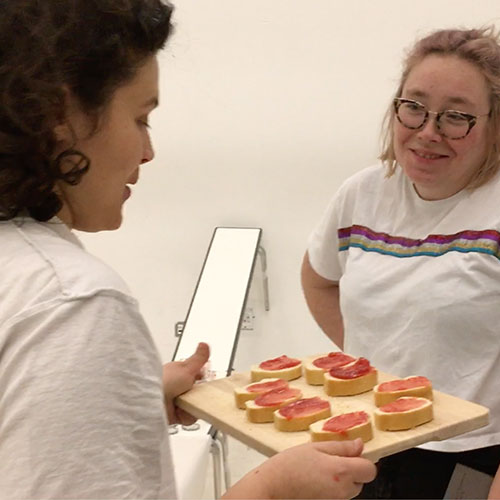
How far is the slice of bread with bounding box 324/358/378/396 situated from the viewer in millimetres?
1175

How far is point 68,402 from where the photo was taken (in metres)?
0.54

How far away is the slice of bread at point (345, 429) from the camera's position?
3.24 feet

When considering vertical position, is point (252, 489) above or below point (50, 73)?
below

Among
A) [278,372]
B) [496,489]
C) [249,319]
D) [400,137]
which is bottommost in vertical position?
[249,319]

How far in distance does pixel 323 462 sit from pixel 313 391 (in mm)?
426

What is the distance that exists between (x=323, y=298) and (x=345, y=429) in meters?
0.68

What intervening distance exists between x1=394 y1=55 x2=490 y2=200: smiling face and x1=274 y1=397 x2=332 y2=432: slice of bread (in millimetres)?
506

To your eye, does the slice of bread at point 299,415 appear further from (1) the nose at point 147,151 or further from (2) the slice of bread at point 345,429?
(1) the nose at point 147,151

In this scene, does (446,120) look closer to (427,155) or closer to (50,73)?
(427,155)

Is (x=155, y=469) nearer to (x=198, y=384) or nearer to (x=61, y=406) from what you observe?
(x=61, y=406)

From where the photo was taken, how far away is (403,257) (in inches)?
54.0

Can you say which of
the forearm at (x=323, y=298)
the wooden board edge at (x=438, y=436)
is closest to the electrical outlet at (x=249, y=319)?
the forearm at (x=323, y=298)

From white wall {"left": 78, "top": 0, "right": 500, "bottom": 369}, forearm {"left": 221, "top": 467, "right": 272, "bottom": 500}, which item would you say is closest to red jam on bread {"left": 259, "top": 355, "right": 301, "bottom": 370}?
forearm {"left": 221, "top": 467, "right": 272, "bottom": 500}

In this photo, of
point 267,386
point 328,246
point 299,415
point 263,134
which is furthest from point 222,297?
point 299,415
